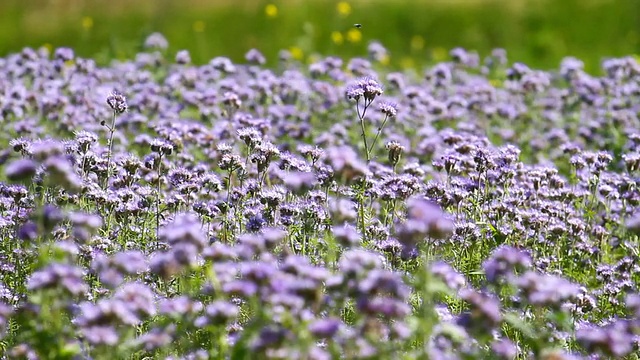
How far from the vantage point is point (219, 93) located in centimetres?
949

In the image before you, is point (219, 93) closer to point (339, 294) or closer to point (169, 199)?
point (169, 199)

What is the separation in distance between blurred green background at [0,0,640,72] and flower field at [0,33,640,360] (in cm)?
633

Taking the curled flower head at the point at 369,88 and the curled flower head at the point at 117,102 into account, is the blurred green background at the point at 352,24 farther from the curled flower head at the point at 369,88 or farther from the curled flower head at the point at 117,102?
the curled flower head at the point at 369,88

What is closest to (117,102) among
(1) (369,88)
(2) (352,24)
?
(1) (369,88)

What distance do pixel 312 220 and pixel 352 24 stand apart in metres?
14.4

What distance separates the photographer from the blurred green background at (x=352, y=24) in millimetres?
18250

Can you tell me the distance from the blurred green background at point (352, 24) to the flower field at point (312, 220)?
6.33m

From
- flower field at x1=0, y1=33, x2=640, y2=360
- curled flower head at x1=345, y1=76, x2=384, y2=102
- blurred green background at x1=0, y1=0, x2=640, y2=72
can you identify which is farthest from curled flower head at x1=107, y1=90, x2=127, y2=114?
blurred green background at x1=0, y1=0, x2=640, y2=72

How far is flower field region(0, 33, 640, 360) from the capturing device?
341cm

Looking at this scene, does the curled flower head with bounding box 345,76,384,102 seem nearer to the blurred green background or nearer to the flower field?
the flower field

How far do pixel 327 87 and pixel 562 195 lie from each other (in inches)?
146

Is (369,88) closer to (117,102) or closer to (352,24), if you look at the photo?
(117,102)

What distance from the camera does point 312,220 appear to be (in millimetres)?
5469

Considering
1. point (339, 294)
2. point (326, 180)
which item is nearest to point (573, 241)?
point (326, 180)
